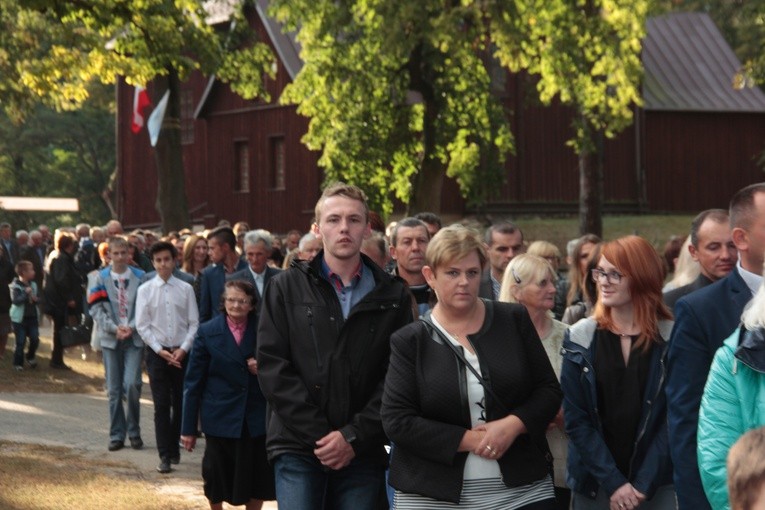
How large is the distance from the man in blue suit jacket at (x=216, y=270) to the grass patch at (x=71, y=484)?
1.57 meters

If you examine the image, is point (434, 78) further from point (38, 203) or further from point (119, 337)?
point (119, 337)

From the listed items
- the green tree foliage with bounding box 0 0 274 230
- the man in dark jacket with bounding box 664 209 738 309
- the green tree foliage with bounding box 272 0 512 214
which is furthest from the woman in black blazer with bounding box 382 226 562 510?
the green tree foliage with bounding box 272 0 512 214

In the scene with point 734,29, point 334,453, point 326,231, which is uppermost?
point 734,29

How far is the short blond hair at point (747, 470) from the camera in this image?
320 centimetres

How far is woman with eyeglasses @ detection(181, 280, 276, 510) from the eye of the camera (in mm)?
9992

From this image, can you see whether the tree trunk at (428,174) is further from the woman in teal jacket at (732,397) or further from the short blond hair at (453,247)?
the woman in teal jacket at (732,397)

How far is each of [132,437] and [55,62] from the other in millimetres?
12781

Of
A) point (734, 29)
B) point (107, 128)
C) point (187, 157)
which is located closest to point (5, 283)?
point (187, 157)

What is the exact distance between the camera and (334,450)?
6426mm

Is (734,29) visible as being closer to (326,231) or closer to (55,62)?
(55,62)

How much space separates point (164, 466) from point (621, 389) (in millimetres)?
7214

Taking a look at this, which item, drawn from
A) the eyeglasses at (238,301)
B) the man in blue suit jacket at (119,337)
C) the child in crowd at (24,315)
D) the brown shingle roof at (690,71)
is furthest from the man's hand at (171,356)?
the brown shingle roof at (690,71)

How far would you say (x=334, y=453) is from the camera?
253 inches

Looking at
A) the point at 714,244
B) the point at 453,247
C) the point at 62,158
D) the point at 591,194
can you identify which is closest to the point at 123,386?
the point at 714,244
